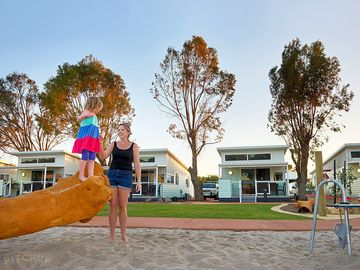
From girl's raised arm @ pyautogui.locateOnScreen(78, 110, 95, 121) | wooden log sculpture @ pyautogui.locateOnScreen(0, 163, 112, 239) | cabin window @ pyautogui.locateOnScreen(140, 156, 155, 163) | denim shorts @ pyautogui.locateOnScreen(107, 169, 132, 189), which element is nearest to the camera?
wooden log sculpture @ pyautogui.locateOnScreen(0, 163, 112, 239)

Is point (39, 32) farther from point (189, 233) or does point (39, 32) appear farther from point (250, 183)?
point (250, 183)

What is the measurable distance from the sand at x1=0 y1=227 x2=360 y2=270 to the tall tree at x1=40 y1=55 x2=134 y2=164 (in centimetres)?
2377

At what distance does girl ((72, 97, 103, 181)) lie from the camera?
3920mm

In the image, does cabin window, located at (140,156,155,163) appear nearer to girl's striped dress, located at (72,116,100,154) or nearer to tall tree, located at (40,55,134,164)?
tall tree, located at (40,55,134,164)

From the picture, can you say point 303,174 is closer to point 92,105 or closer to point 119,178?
point 119,178

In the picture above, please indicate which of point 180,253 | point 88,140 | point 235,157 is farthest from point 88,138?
point 235,157

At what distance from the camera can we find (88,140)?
3.92m

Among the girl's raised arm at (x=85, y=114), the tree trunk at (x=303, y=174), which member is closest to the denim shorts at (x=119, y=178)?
the girl's raised arm at (x=85, y=114)

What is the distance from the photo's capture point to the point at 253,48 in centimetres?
1620

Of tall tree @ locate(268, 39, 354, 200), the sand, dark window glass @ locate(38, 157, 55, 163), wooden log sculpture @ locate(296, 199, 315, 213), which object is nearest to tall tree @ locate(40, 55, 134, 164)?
dark window glass @ locate(38, 157, 55, 163)

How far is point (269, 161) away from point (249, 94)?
6.18 m

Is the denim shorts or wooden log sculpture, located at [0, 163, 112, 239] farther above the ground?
the denim shorts

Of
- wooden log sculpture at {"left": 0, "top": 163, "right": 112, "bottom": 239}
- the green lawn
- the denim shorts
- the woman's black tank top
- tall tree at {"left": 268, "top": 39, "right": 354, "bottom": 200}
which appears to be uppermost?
tall tree at {"left": 268, "top": 39, "right": 354, "bottom": 200}

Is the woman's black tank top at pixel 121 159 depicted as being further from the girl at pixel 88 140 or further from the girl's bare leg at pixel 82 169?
the girl's bare leg at pixel 82 169
